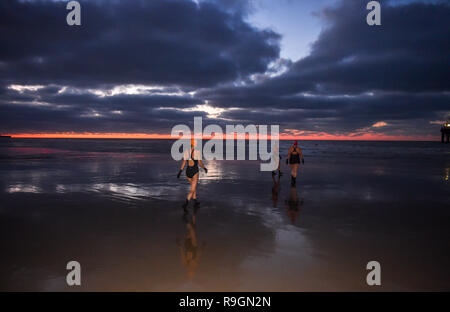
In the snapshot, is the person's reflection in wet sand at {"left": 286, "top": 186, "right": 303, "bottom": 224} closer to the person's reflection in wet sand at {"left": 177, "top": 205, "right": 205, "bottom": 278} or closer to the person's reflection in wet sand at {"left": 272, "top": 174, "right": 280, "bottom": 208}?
the person's reflection in wet sand at {"left": 272, "top": 174, "right": 280, "bottom": 208}

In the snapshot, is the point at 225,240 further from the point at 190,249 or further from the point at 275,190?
the point at 275,190

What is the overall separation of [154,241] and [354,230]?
190 inches

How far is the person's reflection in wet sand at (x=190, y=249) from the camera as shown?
15.1 feet

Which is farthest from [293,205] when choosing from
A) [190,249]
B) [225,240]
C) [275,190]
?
[190,249]

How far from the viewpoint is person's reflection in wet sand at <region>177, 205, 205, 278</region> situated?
15.1ft

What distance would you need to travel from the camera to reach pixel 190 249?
5258 millimetres

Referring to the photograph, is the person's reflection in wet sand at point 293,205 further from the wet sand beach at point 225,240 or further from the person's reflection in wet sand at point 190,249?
the person's reflection in wet sand at point 190,249

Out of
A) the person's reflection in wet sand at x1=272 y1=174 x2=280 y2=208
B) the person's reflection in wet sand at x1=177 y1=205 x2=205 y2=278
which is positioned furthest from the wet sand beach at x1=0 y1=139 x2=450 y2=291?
the person's reflection in wet sand at x1=272 y1=174 x2=280 y2=208

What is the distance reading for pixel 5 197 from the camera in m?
9.82

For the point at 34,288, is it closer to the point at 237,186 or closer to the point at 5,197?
the point at 5,197

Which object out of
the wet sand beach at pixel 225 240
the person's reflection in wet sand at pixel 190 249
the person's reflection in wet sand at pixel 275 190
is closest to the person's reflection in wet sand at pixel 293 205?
the wet sand beach at pixel 225 240

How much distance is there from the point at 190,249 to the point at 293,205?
4833 millimetres
